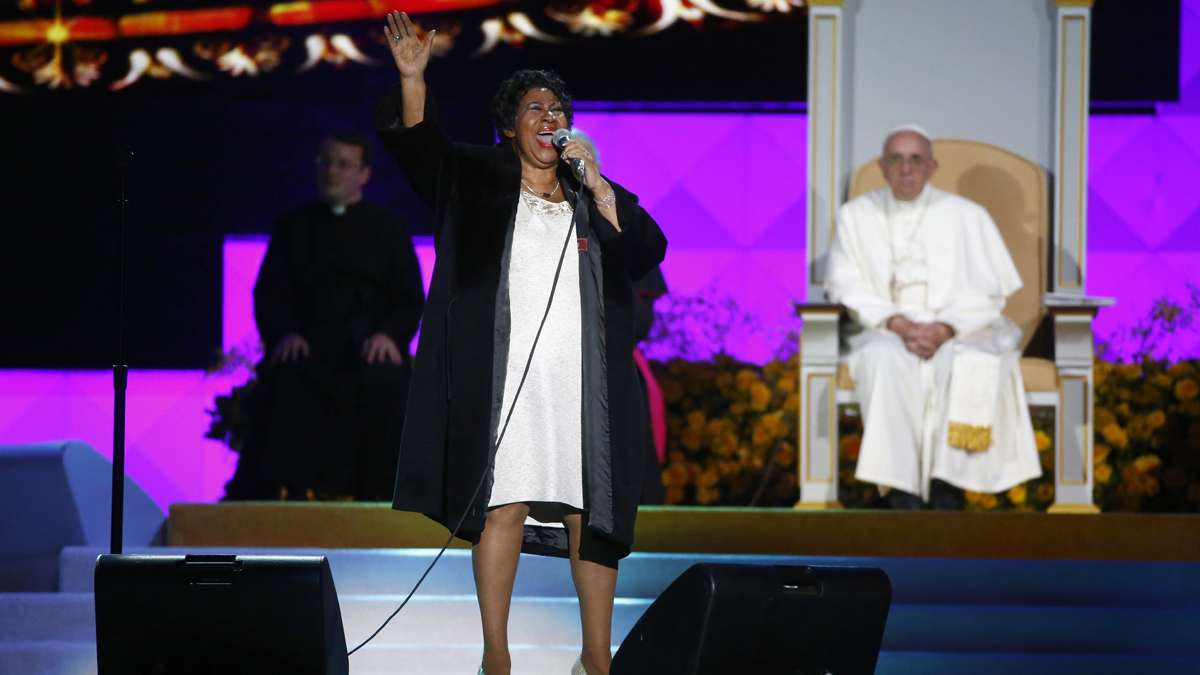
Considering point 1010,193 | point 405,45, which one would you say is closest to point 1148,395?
point 1010,193

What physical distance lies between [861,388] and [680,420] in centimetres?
99

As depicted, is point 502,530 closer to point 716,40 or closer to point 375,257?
point 375,257

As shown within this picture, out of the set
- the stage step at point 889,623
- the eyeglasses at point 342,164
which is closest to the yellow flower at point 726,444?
the eyeglasses at point 342,164

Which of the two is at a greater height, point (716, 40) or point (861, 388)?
point (716, 40)

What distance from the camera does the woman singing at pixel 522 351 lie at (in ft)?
10.3

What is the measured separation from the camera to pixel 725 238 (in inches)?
282

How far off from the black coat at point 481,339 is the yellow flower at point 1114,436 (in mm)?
3081

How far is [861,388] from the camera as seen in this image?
222 inches

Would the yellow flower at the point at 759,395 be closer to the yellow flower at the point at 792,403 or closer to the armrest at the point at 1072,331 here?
the yellow flower at the point at 792,403

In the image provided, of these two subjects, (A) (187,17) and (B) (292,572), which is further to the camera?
(A) (187,17)

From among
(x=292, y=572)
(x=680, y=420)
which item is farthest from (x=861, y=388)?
(x=292, y=572)

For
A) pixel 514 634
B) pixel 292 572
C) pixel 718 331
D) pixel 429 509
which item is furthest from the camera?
pixel 718 331

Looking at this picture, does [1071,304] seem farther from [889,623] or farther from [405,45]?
[405,45]

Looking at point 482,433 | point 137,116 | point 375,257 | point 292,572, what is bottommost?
point 292,572
